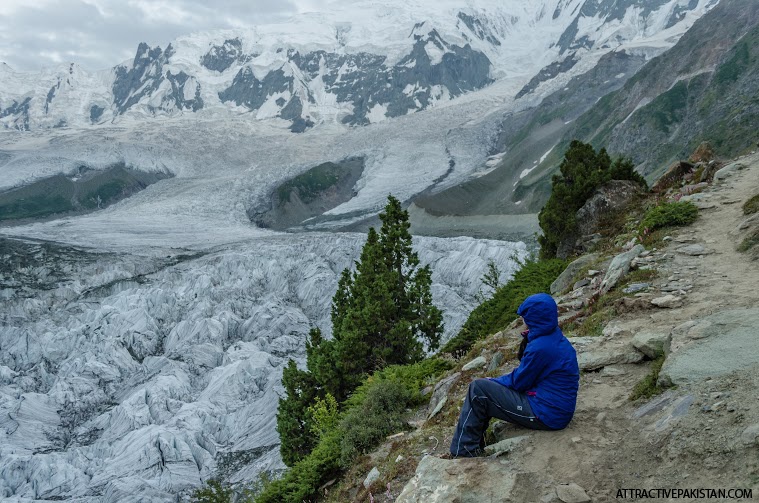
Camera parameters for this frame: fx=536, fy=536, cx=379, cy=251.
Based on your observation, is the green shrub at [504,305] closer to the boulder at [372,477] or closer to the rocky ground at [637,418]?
the rocky ground at [637,418]

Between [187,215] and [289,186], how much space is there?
82.1 ft

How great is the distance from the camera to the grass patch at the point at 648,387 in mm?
5195

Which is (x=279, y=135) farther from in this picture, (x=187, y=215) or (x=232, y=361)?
(x=232, y=361)

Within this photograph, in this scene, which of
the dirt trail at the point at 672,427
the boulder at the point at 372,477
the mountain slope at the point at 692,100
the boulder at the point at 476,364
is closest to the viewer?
the dirt trail at the point at 672,427

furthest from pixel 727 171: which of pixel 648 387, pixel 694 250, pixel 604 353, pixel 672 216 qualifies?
pixel 648 387

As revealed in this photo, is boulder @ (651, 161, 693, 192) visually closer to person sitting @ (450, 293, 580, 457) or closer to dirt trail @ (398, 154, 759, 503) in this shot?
dirt trail @ (398, 154, 759, 503)

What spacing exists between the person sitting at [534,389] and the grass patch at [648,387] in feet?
2.39

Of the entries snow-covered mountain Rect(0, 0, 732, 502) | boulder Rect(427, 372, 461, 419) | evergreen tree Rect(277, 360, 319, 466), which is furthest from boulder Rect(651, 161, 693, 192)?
snow-covered mountain Rect(0, 0, 732, 502)

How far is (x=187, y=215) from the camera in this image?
70000mm

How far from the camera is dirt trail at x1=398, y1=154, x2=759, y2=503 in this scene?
13.4 feet

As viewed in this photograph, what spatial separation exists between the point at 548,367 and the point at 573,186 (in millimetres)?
12425

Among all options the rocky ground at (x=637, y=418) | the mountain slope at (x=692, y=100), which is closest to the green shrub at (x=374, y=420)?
the rocky ground at (x=637, y=418)

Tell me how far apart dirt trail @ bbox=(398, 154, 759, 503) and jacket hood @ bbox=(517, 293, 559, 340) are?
3.28 ft

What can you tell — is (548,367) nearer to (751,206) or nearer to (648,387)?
(648,387)
